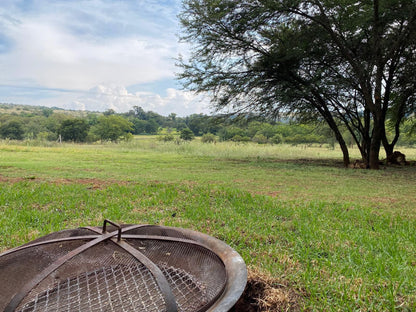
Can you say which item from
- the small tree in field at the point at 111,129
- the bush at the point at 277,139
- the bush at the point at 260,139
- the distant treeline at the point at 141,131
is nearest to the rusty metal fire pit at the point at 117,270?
the distant treeline at the point at 141,131

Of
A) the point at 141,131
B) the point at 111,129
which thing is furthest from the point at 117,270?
the point at 141,131

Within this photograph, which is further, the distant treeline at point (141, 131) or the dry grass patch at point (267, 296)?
the distant treeline at point (141, 131)

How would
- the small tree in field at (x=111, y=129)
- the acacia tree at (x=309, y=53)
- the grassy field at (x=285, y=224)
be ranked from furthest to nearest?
1. the small tree in field at (x=111, y=129)
2. the acacia tree at (x=309, y=53)
3. the grassy field at (x=285, y=224)

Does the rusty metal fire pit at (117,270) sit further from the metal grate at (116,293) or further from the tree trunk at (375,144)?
the tree trunk at (375,144)

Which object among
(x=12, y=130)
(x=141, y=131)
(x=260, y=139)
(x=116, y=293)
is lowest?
(x=12, y=130)

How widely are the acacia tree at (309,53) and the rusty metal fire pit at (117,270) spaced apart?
9742 millimetres

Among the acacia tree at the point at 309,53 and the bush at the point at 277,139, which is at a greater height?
the acacia tree at the point at 309,53

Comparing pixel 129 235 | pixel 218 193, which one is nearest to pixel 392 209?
pixel 218 193

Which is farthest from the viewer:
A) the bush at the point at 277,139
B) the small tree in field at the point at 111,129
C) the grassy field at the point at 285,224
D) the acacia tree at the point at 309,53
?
the small tree in field at the point at 111,129

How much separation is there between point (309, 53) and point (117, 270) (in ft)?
38.6

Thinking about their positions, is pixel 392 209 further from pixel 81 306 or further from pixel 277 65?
pixel 277 65

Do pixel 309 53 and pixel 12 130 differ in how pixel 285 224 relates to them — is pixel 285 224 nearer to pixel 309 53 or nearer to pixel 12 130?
pixel 309 53

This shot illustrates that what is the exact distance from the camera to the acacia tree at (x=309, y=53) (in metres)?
10.4

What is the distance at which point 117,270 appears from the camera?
2.15m
